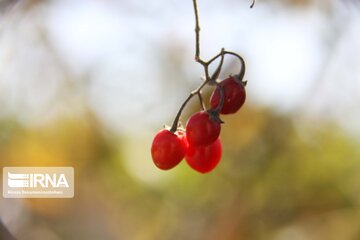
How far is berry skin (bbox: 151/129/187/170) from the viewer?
0.82 metres

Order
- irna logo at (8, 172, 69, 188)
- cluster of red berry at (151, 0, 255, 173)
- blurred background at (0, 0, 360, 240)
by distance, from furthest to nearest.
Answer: blurred background at (0, 0, 360, 240) < irna logo at (8, 172, 69, 188) < cluster of red berry at (151, 0, 255, 173)

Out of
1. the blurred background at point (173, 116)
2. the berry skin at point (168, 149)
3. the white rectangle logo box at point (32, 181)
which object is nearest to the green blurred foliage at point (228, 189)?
the blurred background at point (173, 116)

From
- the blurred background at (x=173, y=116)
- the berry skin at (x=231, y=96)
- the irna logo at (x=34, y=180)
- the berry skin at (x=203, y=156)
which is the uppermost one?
the blurred background at (x=173, y=116)

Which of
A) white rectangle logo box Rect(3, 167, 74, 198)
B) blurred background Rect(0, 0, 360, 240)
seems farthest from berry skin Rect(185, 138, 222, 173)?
blurred background Rect(0, 0, 360, 240)

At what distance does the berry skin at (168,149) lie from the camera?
0.82 metres

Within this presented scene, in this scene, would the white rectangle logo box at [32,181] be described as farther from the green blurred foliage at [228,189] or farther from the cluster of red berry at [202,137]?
the cluster of red berry at [202,137]

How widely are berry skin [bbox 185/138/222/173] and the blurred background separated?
1552mm

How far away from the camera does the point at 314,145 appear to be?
109 inches

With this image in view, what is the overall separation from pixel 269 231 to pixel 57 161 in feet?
3.73

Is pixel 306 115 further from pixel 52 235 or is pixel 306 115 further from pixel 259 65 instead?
pixel 52 235

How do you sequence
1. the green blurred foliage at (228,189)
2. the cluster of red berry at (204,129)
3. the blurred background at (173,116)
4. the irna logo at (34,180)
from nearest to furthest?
the cluster of red berry at (204,129)
the irna logo at (34,180)
the blurred background at (173,116)
the green blurred foliage at (228,189)

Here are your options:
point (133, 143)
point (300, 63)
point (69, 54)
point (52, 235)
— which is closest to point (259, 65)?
point (300, 63)

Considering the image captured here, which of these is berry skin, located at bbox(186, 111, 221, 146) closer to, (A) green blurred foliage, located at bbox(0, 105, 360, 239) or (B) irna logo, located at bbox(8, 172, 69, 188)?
(B) irna logo, located at bbox(8, 172, 69, 188)

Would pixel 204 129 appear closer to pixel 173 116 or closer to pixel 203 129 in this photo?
pixel 203 129
